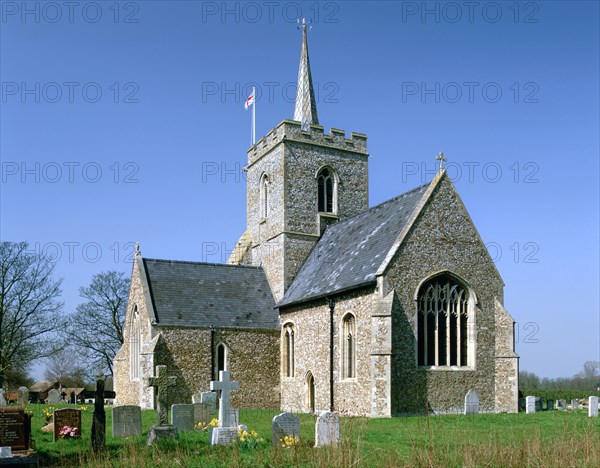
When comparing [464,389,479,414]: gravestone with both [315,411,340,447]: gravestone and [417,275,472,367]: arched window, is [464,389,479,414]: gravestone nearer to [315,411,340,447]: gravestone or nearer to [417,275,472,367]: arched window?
[417,275,472,367]: arched window

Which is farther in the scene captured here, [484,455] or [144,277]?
[144,277]

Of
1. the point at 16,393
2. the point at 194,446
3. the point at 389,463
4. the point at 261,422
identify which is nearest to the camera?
the point at 389,463

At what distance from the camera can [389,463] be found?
25.4 feet

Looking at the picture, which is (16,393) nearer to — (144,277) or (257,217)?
(144,277)

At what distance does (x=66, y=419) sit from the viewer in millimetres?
15656

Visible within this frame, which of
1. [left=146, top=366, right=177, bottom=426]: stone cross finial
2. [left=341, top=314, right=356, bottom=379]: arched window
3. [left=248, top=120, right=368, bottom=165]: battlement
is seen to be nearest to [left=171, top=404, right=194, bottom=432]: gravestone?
[left=146, top=366, right=177, bottom=426]: stone cross finial

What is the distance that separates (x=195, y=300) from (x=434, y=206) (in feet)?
36.6

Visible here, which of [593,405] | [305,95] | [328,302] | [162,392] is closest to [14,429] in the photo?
[162,392]

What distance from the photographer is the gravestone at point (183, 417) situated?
55.6ft

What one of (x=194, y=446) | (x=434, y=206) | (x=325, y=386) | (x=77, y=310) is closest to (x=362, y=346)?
(x=325, y=386)

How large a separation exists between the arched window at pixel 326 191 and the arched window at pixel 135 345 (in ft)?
31.9

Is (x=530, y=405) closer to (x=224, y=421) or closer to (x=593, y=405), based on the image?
(x=593, y=405)

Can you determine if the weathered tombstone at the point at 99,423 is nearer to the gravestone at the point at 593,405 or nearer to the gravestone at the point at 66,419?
the gravestone at the point at 66,419

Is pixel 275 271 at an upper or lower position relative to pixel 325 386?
upper
